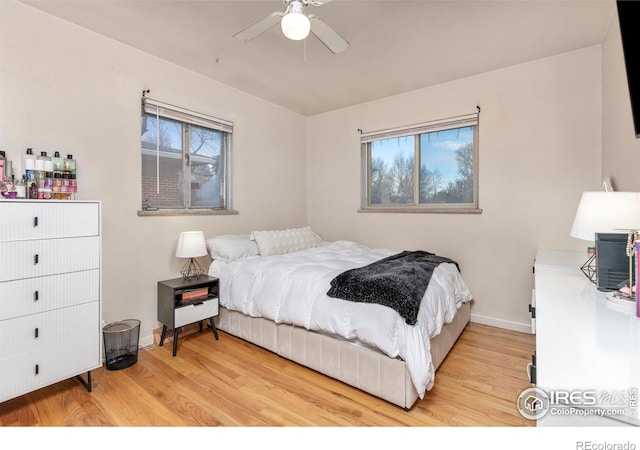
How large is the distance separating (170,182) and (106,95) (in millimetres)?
871

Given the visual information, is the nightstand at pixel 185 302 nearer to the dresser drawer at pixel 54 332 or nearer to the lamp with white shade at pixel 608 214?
the dresser drawer at pixel 54 332

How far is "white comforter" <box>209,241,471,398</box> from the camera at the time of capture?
6.10 feet

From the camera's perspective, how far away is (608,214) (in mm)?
1462

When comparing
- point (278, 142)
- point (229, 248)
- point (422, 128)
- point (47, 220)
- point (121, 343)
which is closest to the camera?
point (47, 220)

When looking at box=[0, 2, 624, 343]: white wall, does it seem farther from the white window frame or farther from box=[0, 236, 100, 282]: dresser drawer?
box=[0, 236, 100, 282]: dresser drawer

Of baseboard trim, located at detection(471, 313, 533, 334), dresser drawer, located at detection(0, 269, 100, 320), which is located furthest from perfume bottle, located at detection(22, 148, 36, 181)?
baseboard trim, located at detection(471, 313, 533, 334)

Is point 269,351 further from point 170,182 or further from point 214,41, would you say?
point 214,41

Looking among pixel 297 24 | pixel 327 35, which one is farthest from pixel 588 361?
pixel 327 35

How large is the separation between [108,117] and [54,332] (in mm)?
1672

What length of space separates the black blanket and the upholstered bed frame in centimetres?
32

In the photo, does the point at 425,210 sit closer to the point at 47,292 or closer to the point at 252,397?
the point at 252,397

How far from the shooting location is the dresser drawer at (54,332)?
174cm

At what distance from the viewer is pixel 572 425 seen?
1.98 ft

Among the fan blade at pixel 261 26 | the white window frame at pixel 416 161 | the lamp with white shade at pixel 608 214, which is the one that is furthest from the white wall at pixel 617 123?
the fan blade at pixel 261 26
